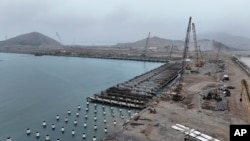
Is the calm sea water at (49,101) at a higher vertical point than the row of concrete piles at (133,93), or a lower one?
lower

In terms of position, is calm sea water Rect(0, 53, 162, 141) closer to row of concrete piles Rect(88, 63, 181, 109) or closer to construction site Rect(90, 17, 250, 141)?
row of concrete piles Rect(88, 63, 181, 109)

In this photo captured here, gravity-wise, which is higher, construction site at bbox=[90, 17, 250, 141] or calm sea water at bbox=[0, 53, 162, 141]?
construction site at bbox=[90, 17, 250, 141]

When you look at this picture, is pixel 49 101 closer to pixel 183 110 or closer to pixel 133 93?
pixel 133 93

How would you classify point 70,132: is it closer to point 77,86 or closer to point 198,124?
point 198,124

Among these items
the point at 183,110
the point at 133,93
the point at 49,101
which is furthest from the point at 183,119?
the point at 49,101

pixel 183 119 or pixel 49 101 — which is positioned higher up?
pixel 183 119

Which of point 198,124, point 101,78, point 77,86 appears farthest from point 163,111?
point 101,78

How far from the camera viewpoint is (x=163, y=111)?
2955cm

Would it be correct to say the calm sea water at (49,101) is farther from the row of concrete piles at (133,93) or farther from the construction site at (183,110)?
the construction site at (183,110)

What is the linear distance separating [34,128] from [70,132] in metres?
3.92

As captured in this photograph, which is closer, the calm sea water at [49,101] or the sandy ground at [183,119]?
the sandy ground at [183,119]

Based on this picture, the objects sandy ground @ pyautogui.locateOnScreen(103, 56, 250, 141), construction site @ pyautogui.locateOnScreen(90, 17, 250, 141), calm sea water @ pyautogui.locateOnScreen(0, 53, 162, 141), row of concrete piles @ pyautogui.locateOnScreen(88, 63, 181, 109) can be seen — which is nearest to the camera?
sandy ground @ pyautogui.locateOnScreen(103, 56, 250, 141)

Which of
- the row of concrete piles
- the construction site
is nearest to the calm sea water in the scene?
the row of concrete piles

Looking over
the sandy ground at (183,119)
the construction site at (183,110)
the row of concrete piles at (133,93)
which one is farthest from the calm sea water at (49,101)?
the sandy ground at (183,119)
